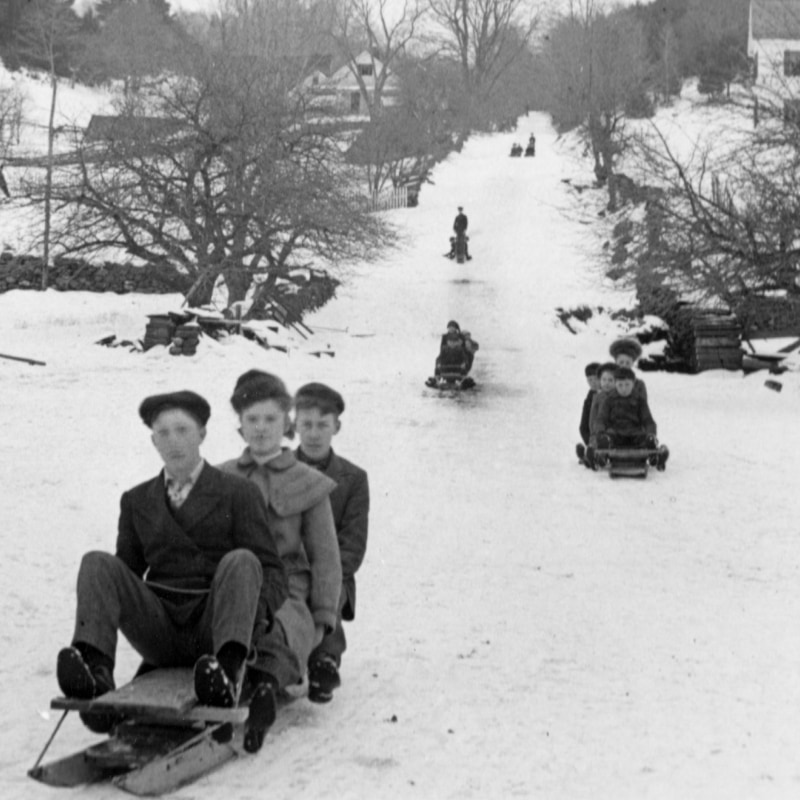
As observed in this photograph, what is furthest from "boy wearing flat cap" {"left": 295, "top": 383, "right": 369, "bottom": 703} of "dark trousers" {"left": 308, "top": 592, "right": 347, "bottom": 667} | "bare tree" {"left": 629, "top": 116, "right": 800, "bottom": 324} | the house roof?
the house roof

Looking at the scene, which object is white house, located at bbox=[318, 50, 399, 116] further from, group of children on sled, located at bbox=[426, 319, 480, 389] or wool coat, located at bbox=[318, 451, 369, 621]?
wool coat, located at bbox=[318, 451, 369, 621]

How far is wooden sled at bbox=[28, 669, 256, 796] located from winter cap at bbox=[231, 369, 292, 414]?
110cm

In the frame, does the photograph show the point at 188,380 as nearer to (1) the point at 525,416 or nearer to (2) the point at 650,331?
(1) the point at 525,416

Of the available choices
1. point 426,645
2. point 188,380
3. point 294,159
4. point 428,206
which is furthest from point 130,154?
point 428,206

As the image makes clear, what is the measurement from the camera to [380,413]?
48.6ft

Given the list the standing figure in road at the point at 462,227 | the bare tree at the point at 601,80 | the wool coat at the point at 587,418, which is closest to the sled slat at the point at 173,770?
the wool coat at the point at 587,418

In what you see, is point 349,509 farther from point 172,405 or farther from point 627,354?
point 627,354

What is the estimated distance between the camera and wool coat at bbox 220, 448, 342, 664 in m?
4.82

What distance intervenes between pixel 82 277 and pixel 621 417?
21.6 m

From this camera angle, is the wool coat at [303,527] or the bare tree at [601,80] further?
the bare tree at [601,80]

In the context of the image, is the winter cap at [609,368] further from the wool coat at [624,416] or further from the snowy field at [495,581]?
the snowy field at [495,581]

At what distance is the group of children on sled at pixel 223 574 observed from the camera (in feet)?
13.9

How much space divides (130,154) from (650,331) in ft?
33.3

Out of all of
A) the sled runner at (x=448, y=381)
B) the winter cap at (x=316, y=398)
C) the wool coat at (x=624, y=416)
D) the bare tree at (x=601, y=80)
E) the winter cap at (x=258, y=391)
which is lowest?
the sled runner at (x=448, y=381)
